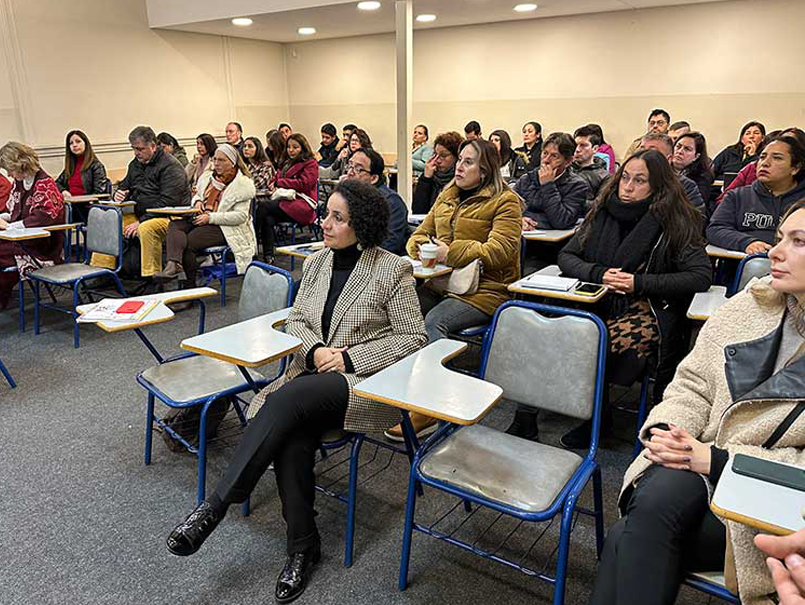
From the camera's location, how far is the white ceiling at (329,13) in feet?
→ 19.9

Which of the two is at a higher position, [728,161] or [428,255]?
[728,161]

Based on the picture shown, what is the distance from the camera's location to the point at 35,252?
420cm

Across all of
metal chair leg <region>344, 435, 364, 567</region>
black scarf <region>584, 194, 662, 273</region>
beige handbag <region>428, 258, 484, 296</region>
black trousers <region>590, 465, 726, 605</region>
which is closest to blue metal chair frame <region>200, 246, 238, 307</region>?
beige handbag <region>428, 258, 484, 296</region>

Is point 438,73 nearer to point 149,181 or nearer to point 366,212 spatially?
point 149,181

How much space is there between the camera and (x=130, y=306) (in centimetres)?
229

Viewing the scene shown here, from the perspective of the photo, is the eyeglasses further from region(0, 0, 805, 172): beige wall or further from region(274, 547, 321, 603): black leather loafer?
region(0, 0, 805, 172): beige wall

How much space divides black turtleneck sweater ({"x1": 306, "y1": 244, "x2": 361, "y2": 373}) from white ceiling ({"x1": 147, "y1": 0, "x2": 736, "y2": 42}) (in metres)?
4.23

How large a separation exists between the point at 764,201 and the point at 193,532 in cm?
313

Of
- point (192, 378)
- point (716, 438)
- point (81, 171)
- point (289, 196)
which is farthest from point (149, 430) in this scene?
point (81, 171)

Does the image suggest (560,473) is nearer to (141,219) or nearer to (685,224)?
(685,224)

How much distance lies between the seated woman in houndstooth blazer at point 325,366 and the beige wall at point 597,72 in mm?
5638

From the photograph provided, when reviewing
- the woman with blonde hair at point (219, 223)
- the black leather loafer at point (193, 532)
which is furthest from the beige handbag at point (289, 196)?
the black leather loafer at point (193, 532)

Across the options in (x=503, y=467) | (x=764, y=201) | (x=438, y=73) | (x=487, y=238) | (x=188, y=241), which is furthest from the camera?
(x=438, y=73)

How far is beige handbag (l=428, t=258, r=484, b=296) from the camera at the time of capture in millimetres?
2836
